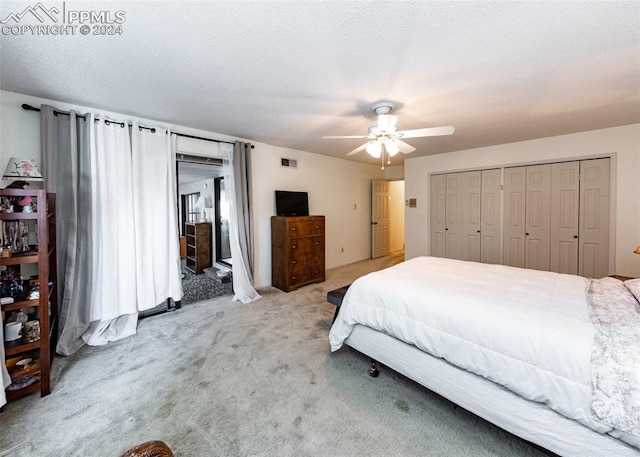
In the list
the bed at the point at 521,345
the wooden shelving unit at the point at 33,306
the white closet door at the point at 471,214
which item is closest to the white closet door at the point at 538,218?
the white closet door at the point at 471,214

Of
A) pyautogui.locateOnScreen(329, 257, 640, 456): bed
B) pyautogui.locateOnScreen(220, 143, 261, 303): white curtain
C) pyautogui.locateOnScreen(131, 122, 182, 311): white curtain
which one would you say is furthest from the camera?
pyautogui.locateOnScreen(220, 143, 261, 303): white curtain

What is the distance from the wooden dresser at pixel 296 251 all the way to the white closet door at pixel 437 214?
2.33m

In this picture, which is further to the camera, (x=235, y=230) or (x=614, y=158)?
(x=235, y=230)

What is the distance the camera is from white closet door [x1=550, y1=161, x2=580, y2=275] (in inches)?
148

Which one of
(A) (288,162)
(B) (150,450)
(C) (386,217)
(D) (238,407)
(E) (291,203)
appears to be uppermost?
(A) (288,162)

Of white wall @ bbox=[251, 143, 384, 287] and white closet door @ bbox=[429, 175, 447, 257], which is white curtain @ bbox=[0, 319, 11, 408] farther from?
white closet door @ bbox=[429, 175, 447, 257]

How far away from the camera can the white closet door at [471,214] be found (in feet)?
15.2

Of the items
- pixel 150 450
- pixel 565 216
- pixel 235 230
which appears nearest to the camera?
pixel 150 450

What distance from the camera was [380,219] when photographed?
6516mm

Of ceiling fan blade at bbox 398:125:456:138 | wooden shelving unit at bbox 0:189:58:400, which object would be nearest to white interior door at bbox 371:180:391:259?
ceiling fan blade at bbox 398:125:456:138

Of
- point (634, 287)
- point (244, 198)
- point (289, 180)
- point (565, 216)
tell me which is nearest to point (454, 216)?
point (565, 216)

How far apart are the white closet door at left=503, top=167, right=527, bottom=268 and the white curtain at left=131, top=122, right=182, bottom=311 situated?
16.3 ft

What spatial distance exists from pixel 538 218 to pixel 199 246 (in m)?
5.96

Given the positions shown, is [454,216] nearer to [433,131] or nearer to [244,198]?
[433,131]
